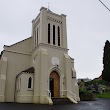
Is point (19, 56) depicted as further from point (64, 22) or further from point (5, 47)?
point (64, 22)

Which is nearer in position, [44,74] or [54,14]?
[44,74]

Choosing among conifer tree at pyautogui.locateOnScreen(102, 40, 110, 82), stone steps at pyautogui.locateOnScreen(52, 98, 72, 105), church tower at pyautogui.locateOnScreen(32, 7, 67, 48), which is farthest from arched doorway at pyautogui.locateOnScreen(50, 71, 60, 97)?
conifer tree at pyautogui.locateOnScreen(102, 40, 110, 82)

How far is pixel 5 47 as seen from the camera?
1037 inches

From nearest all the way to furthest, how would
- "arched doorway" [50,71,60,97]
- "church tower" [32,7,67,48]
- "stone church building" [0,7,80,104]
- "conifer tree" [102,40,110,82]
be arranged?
1. "stone church building" [0,7,80,104]
2. "arched doorway" [50,71,60,97]
3. "church tower" [32,7,67,48]
4. "conifer tree" [102,40,110,82]

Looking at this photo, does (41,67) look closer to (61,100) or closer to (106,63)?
(61,100)

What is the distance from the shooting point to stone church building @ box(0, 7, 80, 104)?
74.1 feet

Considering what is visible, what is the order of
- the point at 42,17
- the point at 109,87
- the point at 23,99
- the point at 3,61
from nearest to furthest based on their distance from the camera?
the point at 23,99
the point at 3,61
the point at 42,17
the point at 109,87

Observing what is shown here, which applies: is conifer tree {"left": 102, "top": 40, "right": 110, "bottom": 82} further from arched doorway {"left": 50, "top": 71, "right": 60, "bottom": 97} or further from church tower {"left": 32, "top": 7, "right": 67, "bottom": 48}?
arched doorway {"left": 50, "top": 71, "right": 60, "bottom": 97}

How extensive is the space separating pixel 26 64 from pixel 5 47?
14.2ft

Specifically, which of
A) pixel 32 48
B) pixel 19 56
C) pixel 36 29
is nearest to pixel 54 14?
pixel 36 29

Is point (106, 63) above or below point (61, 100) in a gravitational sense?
above

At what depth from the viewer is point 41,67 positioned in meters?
22.9

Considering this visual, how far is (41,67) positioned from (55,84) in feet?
12.8

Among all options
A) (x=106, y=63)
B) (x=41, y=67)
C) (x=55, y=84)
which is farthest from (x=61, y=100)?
(x=106, y=63)
